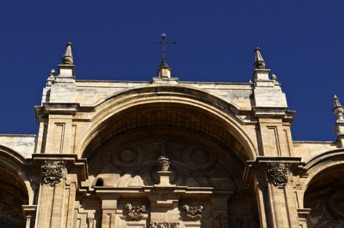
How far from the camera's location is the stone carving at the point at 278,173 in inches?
645

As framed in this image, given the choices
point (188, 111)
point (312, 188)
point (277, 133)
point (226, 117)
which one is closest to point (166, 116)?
point (188, 111)

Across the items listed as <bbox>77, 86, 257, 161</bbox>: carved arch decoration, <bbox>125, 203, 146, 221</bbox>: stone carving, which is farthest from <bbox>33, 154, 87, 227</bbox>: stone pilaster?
<bbox>125, 203, 146, 221</bbox>: stone carving

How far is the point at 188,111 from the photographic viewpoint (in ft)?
60.7

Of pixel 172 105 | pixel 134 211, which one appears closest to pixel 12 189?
pixel 134 211

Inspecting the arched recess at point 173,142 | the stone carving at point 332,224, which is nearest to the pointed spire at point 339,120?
the stone carving at point 332,224

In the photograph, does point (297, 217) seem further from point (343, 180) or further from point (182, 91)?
point (182, 91)

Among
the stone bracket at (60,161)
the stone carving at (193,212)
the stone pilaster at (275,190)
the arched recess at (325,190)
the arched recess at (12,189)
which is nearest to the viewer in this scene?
the stone pilaster at (275,190)

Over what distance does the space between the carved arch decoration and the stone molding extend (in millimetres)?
2079

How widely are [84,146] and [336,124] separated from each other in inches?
301

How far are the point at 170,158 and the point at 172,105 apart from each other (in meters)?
1.79

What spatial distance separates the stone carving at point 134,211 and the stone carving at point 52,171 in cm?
243

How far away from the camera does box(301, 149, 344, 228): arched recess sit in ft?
57.3

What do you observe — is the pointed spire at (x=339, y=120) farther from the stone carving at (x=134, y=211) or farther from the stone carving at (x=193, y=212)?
the stone carving at (x=134, y=211)

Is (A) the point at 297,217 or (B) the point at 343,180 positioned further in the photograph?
(B) the point at 343,180
